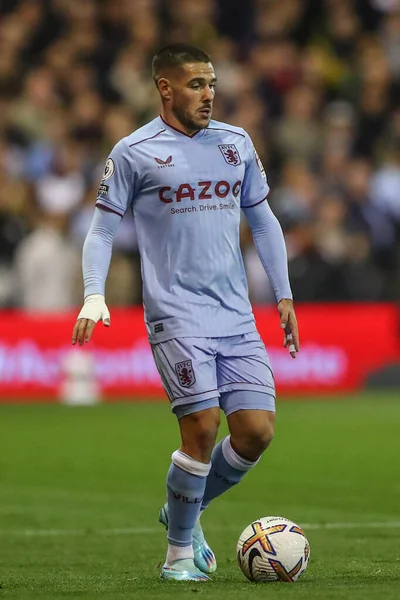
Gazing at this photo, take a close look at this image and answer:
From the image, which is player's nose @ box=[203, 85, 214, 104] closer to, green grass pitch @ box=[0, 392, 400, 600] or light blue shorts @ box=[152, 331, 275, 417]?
light blue shorts @ box=[152, 331, 275, 417]

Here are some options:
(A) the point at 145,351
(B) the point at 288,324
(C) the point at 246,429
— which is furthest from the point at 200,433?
(A) the point at 145,351

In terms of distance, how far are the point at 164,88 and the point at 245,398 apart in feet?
4.84

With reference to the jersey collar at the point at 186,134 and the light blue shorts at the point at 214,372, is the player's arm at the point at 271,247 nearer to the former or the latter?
the light blue shorts at the point at 214,372

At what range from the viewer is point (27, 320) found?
699 inches

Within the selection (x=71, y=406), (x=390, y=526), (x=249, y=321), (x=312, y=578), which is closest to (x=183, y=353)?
(x=249, y=321)

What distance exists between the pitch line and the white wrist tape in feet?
7.25

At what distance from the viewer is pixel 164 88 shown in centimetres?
683

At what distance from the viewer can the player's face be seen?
6.74 metres

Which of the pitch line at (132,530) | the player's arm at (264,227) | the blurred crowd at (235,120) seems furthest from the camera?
the blurred crowd at (235,120)

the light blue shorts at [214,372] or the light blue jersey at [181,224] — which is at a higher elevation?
the light blue jersey at [181,224]

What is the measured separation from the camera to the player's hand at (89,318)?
250 inches

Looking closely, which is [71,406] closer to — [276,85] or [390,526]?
[276,85]

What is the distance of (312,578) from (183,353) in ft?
3.72

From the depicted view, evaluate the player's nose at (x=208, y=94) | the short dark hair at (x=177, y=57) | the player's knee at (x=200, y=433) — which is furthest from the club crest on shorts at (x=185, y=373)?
the short dark hair at (x=177, y=57)
